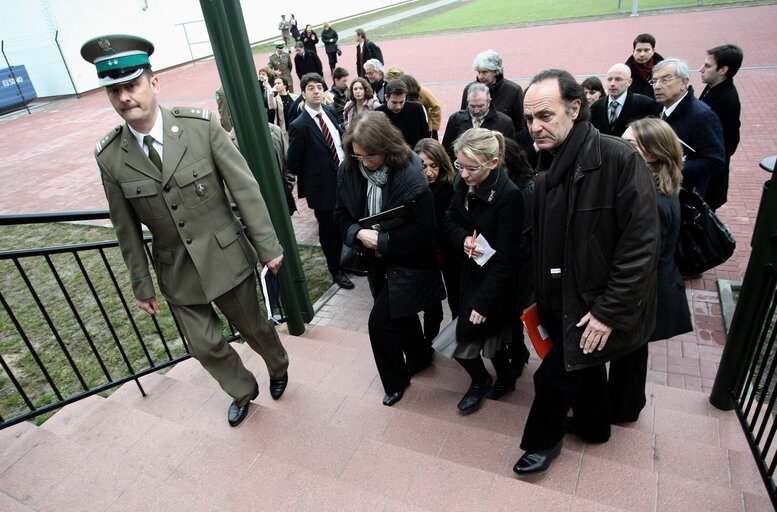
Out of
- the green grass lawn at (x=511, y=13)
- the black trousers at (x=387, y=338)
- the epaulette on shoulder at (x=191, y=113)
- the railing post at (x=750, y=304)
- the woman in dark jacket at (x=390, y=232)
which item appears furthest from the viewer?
the green grass lawn at (x=511, y=13)

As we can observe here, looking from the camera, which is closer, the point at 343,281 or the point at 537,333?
the point at 537,333

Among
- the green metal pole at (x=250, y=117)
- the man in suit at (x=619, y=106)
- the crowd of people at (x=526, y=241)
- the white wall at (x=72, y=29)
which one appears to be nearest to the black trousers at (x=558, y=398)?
the crowd of people at (x=526, y=241)

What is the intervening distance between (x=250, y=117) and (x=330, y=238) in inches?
80.8

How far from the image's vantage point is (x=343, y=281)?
5371 mm

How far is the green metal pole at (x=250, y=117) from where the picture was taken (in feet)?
10.5

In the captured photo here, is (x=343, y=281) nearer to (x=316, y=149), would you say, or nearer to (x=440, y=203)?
(x=316, y=149)

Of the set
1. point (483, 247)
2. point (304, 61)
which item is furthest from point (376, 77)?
point (304, 61)

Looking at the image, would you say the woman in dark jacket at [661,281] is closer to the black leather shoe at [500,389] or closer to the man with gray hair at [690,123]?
the black leather shoe at [500,389]

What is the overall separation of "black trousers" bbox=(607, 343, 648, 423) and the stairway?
0.32 ft

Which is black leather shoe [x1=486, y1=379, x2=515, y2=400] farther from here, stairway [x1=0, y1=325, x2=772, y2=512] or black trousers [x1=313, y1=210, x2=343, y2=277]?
black trousers [x1=313, y1=210, x2=343, y2=277]

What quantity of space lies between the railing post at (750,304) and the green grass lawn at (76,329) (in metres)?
3.39

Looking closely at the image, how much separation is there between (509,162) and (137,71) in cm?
201

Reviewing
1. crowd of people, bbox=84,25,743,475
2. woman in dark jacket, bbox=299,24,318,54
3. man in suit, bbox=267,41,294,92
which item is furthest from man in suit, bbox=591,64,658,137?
woman in dark jacket, bbox=299,24,318,54

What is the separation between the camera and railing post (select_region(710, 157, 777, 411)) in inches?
96.0
